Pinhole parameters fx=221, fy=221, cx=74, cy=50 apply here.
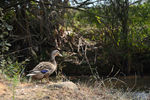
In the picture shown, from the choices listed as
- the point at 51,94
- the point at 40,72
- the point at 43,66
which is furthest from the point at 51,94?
the point at 43,66

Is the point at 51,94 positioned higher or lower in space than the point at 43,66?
lower

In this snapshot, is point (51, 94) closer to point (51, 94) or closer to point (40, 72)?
point (51, 94)

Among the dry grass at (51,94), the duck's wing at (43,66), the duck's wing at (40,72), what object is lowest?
the dry grass at (51,94)

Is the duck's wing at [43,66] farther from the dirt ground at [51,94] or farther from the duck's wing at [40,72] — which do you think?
the dirt ground at [51,94]

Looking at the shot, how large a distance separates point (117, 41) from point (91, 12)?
1946mm

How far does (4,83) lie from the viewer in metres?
5.98

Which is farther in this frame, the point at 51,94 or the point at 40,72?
the point at 40,72

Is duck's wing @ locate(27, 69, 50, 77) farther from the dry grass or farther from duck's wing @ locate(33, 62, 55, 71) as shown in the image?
the dry grass

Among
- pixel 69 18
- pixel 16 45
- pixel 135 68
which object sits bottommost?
pixel 135 68

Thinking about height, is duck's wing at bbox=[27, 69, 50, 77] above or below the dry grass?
above

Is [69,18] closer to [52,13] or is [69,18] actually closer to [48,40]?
[52,13]

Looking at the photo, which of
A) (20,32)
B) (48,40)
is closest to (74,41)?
(48,40)

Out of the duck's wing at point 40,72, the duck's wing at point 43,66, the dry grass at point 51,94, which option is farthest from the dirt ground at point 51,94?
the duck's wing at point 43,66

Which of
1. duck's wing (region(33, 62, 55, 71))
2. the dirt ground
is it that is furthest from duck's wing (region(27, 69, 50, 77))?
the dirt ground
